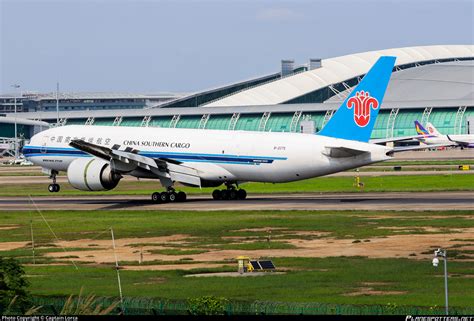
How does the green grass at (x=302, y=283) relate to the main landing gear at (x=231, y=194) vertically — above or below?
below

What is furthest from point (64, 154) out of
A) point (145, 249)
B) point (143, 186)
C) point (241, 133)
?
point (145, 249)

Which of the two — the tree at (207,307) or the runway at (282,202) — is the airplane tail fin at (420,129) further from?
the tree at (207,307)

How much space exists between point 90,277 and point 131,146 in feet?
123

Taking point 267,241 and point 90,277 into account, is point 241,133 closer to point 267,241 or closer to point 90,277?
point 267,241

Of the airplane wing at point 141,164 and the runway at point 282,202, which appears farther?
the airplane wing at point 141,164

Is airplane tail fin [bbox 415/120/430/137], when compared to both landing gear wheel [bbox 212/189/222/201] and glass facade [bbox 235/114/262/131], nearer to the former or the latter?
glass facade [bbox 235/114/262/131]

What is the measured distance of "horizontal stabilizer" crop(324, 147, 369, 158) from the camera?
240 feet

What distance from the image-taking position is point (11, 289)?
107 feet

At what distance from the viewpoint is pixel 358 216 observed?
213 feet

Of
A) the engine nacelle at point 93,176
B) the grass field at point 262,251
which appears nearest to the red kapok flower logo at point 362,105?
the grass field at point 262,251

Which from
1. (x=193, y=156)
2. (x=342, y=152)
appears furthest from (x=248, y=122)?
(x=342, y=152)

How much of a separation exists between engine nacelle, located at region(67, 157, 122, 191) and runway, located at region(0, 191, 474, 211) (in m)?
1.52

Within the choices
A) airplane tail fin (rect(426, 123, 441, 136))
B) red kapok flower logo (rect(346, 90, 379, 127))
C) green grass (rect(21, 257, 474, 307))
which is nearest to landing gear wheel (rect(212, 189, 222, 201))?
red kapok flower logo (rect(346, 90, 379, 127))

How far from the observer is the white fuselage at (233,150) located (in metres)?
74.8
